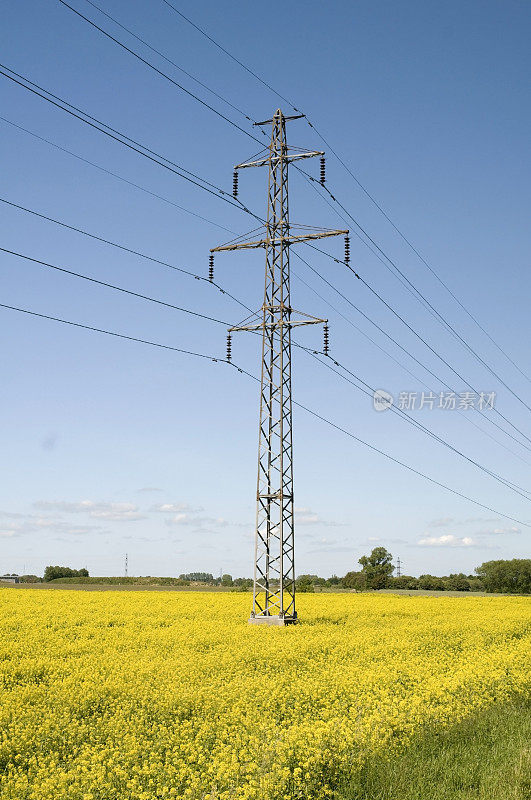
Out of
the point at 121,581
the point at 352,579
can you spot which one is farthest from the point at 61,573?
the point at 352,579

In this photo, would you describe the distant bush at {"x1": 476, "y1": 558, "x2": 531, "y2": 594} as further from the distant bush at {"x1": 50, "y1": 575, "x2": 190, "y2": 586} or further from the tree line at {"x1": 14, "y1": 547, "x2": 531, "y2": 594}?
the distant bush at {"x1": 50, "y1": 575, "x2": 190, "y2": 586}

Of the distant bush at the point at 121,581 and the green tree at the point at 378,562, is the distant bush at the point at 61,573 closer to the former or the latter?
the distant bush at the point at 121,581

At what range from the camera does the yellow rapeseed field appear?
395 inches

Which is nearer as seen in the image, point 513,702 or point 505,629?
point 513,702

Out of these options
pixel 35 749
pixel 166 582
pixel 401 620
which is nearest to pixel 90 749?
pixel 35 749

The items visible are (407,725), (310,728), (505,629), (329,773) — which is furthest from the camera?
(505,629)

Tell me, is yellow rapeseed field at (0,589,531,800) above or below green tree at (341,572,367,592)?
above

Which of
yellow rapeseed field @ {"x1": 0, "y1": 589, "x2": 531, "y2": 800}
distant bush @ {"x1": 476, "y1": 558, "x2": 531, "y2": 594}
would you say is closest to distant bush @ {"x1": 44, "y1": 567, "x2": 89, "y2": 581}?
distant bush @ {"x1": 476, "y1": 558, "x2": 531, "y2": 594}

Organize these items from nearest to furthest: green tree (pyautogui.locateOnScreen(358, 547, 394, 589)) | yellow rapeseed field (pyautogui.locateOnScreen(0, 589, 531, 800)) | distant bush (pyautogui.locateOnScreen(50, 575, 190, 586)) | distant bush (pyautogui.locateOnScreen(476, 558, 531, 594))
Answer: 1. yellow rapeseed field (pyautogui.locateOnScreen(0, 589, 531, 800))
2. distant bush (pyautogui.locateOnScreen(50, 575, 190, 586))
3. distant bush (pyautogui.locateOnScreen(476, 558, 531, 594))
4. green tree (pyautogui.locateOnScreen(358, 547, 394, 589))

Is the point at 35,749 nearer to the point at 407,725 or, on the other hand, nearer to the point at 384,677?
the point at 407,725

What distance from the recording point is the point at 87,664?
1820cm

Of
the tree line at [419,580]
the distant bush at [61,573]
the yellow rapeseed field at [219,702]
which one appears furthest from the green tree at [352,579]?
the yellow rapeseed field at [219,702]

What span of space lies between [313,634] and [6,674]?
11015 mm

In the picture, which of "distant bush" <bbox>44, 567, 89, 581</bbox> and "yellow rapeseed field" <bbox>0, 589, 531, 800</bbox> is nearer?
"yellow rapeseed field" <bbox>0, 589, 531, 800</bbox>
